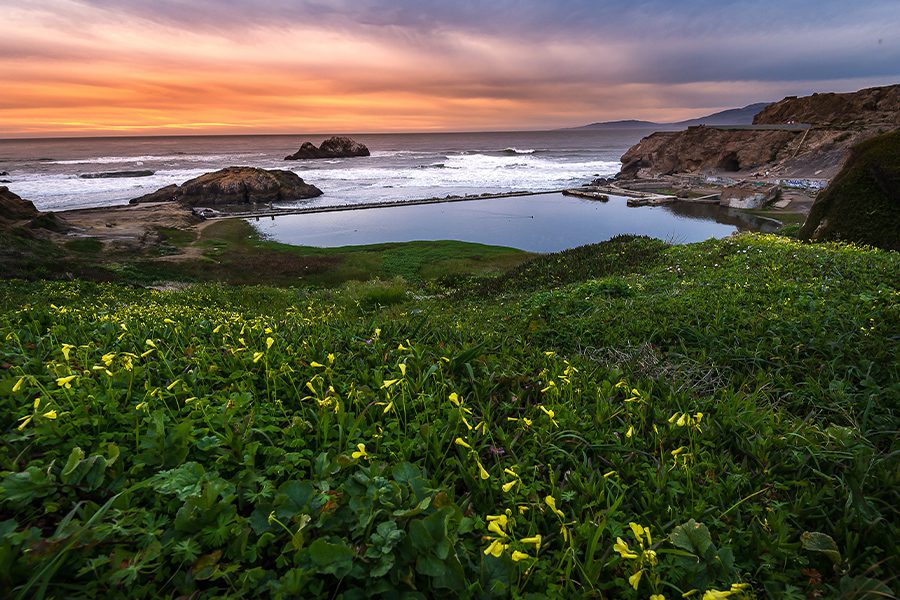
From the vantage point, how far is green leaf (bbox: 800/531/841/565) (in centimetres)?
201

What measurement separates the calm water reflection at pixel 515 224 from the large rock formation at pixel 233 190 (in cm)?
1340

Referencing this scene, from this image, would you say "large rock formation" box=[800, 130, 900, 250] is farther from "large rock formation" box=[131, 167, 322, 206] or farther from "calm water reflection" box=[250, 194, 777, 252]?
"large rock formation" box=[131, 167, 322, 206]

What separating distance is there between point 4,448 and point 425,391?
6.67 ft

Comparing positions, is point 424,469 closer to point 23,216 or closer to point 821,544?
point 821,544

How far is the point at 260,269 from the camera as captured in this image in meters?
26.5

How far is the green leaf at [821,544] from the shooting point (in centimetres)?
201

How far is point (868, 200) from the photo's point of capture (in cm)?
1277

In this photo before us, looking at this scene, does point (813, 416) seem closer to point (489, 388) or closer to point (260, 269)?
point (489, 388)

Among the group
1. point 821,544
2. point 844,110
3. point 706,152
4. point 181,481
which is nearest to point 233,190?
point 181,481

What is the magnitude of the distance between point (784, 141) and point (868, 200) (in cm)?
7110

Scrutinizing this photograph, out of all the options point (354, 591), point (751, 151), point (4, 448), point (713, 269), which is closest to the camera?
point (354, 591)

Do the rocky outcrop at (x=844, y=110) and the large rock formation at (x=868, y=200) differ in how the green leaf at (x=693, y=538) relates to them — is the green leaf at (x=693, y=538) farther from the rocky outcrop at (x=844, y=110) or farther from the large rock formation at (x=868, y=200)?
the rocky outcrop at (x=844, y=110)

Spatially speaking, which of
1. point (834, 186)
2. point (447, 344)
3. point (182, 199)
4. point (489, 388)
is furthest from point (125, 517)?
point (182, 199)

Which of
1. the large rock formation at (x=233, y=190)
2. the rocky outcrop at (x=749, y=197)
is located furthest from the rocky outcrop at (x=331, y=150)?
the rocky outcrop at (x=749, y=197)
